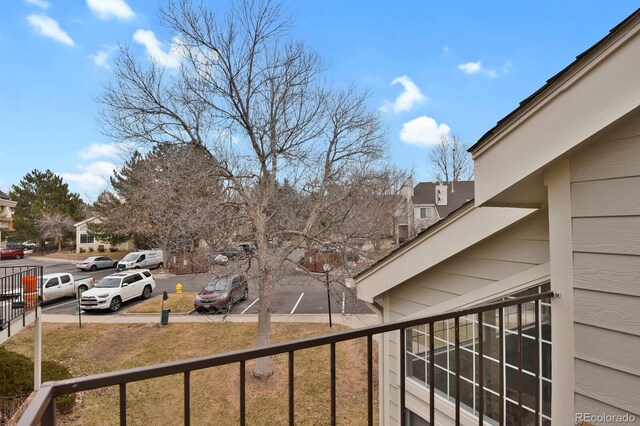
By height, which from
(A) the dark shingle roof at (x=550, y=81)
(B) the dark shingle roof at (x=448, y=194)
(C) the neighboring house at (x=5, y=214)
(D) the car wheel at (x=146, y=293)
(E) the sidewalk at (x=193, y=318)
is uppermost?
(B) the dark shingle roof at (x=448, y=194)

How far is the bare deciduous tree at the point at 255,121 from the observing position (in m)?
8.86

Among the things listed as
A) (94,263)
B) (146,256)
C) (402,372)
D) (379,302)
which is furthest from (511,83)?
(94,263)

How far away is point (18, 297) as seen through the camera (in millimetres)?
7246

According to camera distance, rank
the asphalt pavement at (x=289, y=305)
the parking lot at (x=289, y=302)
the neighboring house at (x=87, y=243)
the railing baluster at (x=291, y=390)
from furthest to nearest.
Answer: the neighboring house at (x=87, y=243) < the parking lot at (x=289, y=302) < the asphalt pavement at (x=289, y=305) < the railing baluster at (x=291, y=390)

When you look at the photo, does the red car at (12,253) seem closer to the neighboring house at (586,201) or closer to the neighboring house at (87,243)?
the neighboring house at (87,243)

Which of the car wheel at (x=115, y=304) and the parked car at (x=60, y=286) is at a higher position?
the parked car at (x=60, y=286)

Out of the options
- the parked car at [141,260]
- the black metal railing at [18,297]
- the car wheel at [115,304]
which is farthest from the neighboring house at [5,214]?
the parked car at [141,260]

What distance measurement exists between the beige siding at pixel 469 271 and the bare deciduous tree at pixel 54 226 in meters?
41.4

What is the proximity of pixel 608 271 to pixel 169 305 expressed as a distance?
614 inches

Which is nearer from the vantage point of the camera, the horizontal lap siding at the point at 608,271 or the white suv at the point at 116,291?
the horizontal lap siding at the point at 608,271

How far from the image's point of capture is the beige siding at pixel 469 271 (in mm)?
2457

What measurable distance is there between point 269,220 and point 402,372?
321 inches

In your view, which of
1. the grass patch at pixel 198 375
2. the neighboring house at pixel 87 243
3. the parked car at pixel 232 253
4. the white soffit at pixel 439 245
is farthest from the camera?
the neighboring house at pixel 87 243

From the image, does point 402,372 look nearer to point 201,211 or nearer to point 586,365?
point 586,365
